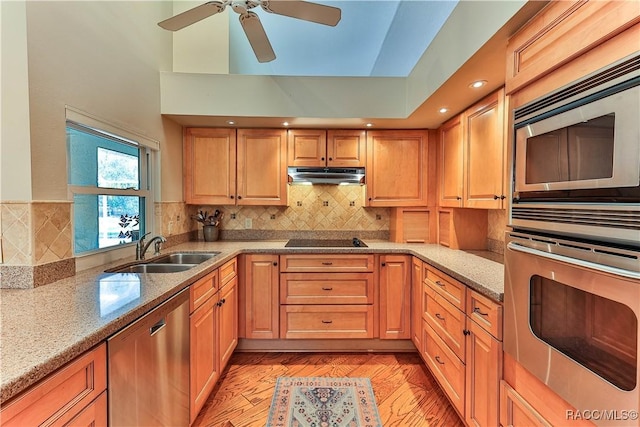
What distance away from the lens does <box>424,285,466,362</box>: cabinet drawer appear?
5.64ft

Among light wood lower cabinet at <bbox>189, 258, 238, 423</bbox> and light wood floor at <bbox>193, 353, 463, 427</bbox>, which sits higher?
light wood lower cabinet at <bbox>189, 258, 238, 423</bbox>

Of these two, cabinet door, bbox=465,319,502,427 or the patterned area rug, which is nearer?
cabinet door, bbox=465,319,502,427

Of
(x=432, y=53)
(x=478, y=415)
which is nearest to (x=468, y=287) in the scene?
(x=478, y=415)

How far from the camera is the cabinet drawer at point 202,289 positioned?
65.0 inches

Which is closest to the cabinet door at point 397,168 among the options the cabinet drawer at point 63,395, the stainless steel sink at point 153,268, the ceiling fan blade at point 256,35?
the ceiling fan blade at point 256,35

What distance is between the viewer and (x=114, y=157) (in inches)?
82.7

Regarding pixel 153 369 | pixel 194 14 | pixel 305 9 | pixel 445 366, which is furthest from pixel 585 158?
pixel 194 14

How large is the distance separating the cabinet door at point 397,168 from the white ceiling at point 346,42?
0.77m

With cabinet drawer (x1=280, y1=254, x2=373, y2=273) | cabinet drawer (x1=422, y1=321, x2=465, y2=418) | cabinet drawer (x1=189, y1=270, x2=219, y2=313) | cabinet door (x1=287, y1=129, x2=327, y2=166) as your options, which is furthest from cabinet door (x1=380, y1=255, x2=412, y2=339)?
cabinet drawer (x1=189, y1=270, x2=219, y2=313)

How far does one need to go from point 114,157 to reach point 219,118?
36.2 inches

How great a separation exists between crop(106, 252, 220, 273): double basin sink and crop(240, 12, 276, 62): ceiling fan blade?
150 cm

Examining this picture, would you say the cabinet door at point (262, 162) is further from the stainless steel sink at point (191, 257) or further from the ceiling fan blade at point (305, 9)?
the ceiling fan blade at point (305, 9)

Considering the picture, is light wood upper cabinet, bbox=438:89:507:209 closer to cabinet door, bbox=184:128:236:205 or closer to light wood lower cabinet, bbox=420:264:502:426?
light wood lower cabinet, bbox=420:264:502:426

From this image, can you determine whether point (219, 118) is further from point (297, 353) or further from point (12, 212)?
point (297, 353)
